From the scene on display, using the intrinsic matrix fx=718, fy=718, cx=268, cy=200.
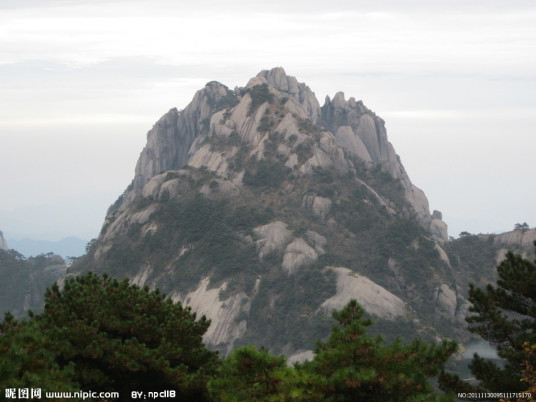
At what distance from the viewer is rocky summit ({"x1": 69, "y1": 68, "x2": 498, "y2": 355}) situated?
11544cm

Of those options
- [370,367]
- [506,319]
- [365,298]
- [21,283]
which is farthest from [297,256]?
[370,367]

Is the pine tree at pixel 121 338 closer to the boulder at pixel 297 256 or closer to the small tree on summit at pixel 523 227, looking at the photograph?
the boulder at pixel 297 256

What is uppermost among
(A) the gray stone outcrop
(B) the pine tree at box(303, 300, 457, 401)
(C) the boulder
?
(C) the boulder

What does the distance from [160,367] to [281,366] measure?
6.27 m

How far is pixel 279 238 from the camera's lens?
12900 cm

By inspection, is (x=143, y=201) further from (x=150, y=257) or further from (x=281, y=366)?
(x=281, y=366)

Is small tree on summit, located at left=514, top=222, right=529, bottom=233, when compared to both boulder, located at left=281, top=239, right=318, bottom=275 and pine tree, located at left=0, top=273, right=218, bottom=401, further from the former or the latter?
pine tree, located at left=0, top=273, right=218, bottom=401

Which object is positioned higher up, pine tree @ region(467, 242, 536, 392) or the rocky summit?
the rocky summit

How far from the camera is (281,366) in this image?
25344mm

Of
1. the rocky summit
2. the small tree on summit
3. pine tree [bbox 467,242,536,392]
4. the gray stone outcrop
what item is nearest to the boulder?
the rocky summit

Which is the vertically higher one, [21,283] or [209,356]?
[21,283]

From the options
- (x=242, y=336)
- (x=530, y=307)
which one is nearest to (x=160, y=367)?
(x=530, y=307)

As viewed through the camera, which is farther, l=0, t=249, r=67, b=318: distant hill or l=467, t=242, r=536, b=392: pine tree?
l=0, t=249, r=67, b=318: distant hill

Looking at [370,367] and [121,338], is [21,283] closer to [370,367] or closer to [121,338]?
[121,338]
